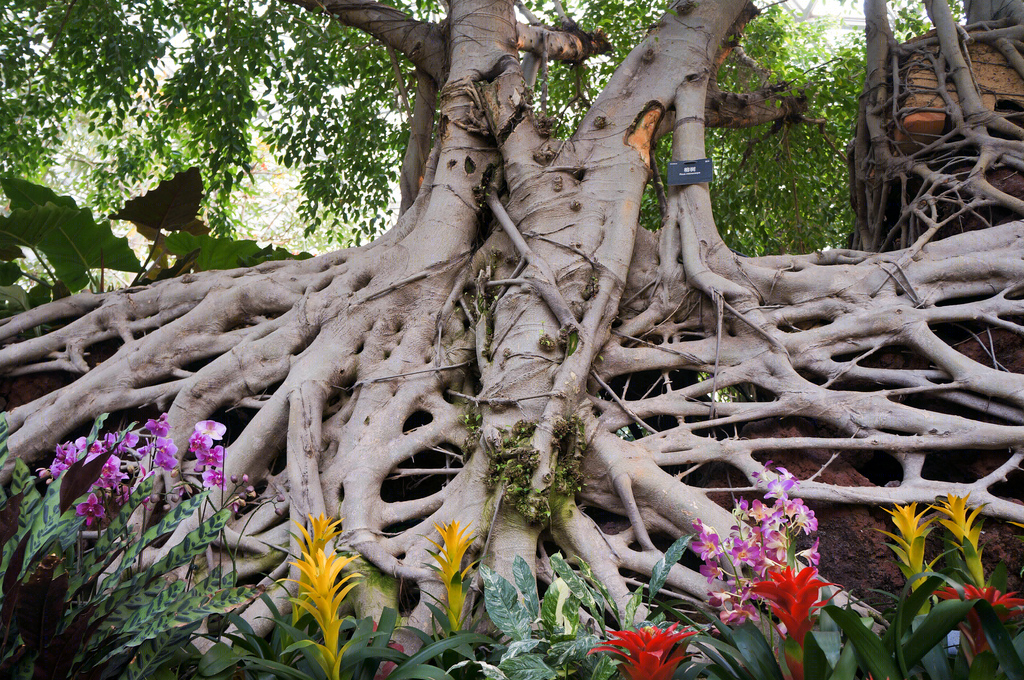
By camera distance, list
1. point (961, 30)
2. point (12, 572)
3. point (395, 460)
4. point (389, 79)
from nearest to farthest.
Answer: point (12, 572) → point (395, 460) → point (961, 30) → point (389, 79)

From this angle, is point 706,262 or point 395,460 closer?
point 395,460

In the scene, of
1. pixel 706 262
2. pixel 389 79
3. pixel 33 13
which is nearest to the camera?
pixel 706 262

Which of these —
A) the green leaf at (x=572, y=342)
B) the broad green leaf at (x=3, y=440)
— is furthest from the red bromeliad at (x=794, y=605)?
the broad green leaf at (x=3, y=440)

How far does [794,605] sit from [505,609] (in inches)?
35.1

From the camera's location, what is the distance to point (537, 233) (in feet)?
14.2

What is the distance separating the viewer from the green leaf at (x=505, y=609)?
7.42ft

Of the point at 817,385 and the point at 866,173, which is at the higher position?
the point at 866,173

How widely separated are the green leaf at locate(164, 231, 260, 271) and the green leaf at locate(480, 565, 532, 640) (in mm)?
4059

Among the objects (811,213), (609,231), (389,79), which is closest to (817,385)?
(609,231)

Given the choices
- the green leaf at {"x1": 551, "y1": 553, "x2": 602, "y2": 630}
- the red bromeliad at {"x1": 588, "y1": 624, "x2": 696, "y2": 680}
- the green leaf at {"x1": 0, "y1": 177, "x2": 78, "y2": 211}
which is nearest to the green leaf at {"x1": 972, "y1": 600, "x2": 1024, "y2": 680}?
the red bromeliad at {"x1": 588, "y1": 624, "x2": 696, "y2": 680}

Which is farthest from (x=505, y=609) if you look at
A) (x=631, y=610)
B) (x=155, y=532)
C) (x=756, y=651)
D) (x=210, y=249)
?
(x=210, y=249)

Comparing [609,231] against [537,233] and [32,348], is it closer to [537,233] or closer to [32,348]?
[537,233]

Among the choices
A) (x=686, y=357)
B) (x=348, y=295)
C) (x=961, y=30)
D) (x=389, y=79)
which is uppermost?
(x=389, y=79)

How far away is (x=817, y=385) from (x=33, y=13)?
284 inches
